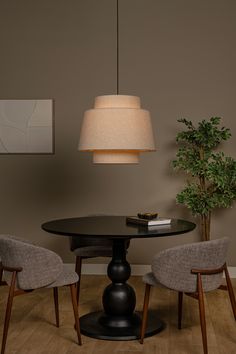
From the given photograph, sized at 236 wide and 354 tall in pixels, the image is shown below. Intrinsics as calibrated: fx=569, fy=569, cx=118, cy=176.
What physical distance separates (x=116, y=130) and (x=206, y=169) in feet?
5.61

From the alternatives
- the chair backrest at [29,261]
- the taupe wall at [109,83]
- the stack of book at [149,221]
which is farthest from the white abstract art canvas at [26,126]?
the chair backrest at [29,261]

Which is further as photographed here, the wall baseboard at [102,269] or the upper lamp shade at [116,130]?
the wall baseboard at [102,269]

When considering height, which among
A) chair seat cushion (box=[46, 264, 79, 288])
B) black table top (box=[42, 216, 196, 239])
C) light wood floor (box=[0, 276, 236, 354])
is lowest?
light wood floor (box=[0, 276, 236, 354])

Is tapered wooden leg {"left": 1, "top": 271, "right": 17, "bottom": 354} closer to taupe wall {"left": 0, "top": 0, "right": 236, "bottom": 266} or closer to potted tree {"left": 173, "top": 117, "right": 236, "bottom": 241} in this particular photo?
potted tree {"left": 173, "top": 117, "right": 236, "bottom": 241}

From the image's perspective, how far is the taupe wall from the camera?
5.90 m

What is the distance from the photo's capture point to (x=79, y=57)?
19.6ft

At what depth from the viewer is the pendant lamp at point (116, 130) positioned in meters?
4.03

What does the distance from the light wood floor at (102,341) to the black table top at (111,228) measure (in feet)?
2.39

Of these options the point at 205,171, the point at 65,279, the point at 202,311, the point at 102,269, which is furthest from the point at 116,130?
the point at 102,269

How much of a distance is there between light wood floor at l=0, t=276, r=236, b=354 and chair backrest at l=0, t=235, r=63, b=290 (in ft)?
1.49

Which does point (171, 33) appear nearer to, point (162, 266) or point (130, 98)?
point (130, 98)

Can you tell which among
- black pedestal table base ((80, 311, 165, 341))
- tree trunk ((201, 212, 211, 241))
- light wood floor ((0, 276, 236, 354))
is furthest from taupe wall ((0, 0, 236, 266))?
black pedestal table base ((80, 311, 165, 341))

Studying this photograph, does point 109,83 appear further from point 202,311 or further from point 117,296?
point 202,311

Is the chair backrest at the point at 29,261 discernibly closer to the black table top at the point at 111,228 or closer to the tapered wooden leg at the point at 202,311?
the black table top at the point at 111,228
